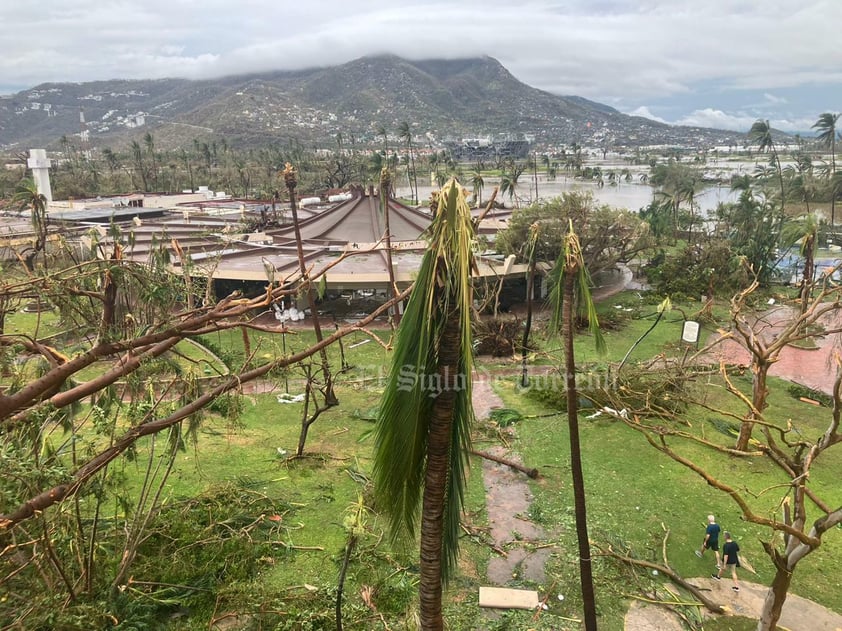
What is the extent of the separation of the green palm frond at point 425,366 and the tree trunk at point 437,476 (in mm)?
44

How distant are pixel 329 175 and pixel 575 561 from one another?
61033 mm

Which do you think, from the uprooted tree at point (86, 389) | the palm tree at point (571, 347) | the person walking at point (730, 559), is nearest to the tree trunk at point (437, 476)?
the uprooted tree at point (86, 389)

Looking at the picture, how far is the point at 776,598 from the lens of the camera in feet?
17.9

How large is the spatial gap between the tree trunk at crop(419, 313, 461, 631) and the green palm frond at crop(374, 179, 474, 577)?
0.04 m

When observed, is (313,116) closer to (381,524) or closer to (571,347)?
(571,347)


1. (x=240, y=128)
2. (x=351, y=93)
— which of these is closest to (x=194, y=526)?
(x=240, y=128)

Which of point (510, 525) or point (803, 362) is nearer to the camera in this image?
point (510, 525)

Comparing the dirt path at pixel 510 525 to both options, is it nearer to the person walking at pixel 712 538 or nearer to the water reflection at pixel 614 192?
the person walking at pixel 712 538

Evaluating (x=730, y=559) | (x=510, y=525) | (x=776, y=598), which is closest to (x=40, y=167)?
(x=510, y=525)

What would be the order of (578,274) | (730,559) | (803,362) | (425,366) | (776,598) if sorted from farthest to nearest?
(803,362), (730,559), (578,274), (776,598), (425,366)

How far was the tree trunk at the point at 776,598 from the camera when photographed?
5243 millimetres

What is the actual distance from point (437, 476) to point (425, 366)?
761mm

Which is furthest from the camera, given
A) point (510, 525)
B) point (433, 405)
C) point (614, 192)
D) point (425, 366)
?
point (614, 192)

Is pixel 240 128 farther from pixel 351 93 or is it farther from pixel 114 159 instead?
pixel 351 93
